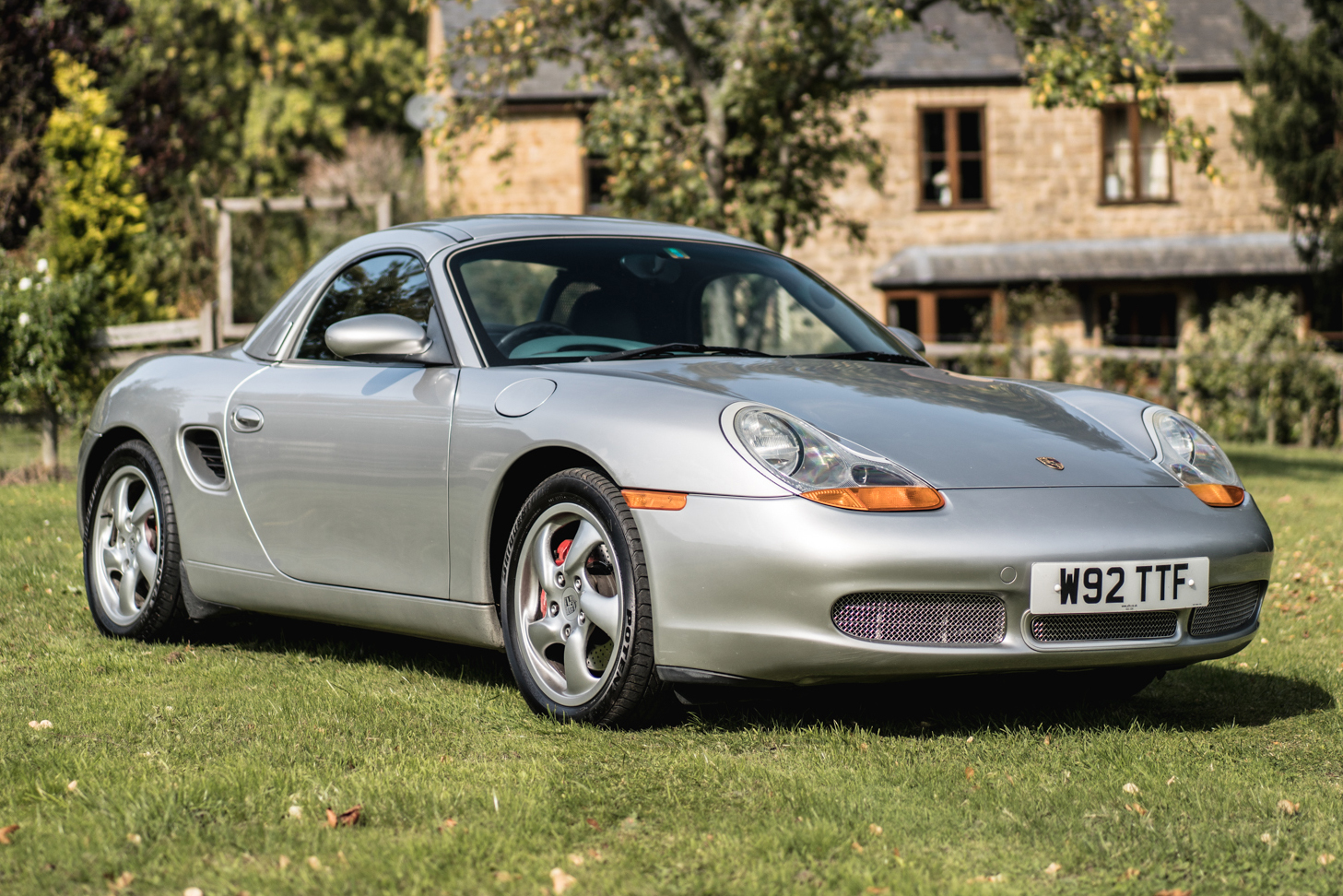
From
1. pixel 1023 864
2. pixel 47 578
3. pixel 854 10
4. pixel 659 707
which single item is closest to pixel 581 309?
pixel 659 707

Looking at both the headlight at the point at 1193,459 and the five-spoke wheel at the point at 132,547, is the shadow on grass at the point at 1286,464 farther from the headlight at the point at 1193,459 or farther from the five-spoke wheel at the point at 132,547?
the five-spoke wheel at the point at 132,547

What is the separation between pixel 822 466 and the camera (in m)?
3.93

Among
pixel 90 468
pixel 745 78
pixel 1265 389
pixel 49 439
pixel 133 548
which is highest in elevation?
pixel 745 78

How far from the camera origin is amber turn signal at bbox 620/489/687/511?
3961 mm

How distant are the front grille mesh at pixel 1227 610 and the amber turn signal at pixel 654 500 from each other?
143cm

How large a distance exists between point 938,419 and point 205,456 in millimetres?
2678

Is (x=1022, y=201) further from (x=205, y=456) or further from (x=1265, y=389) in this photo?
(x=205, y=456)

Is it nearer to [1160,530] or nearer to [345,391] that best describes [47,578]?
[345,391]

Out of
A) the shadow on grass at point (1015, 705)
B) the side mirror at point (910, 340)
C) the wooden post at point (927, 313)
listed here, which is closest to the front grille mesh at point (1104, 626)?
the shadow on grass at point (1015, 705)

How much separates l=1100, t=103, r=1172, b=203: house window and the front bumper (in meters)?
23.5

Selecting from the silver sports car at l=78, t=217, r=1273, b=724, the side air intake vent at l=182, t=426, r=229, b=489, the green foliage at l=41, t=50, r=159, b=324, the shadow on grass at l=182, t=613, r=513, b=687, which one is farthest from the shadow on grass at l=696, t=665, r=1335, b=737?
the green foliage at l=41, t=50, r=159, b=324

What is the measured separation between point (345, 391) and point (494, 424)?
78cm

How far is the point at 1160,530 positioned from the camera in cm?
407

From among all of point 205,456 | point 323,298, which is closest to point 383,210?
point 323,298
